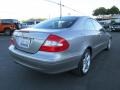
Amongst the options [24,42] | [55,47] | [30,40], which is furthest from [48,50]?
[24,42]

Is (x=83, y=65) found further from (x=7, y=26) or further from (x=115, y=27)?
(x=115, y=27)

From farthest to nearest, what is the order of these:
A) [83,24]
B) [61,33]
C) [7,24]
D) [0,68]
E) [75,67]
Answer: [7,24]
[0,68]
[83,24]
[75,67]
[61,33]

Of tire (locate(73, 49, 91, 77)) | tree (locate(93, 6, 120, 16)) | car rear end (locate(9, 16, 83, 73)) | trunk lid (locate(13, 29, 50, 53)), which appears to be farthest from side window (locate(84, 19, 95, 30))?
tree (locate(93, 6, 120, 16))

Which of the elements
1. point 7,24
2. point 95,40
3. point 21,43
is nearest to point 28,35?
point 21,43

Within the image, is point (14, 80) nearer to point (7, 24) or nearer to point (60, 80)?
point (60, 80)

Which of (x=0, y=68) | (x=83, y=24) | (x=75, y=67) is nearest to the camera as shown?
(x=75, y=67)

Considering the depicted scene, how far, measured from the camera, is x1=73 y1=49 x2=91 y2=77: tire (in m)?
5.04

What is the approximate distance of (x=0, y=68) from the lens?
19.5 feet

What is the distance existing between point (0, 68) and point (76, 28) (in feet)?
8.19

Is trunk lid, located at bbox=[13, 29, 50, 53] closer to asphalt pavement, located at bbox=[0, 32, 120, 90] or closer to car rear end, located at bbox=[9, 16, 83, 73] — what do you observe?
car rear end, located at bbox=[9, 16, 83, 73]

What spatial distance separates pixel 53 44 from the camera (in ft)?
14.0

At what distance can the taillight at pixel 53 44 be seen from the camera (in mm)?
4254

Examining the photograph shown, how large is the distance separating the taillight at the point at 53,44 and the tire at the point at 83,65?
35.5 inches

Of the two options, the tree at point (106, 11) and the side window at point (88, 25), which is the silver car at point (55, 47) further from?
the tree at point (106, 11)
